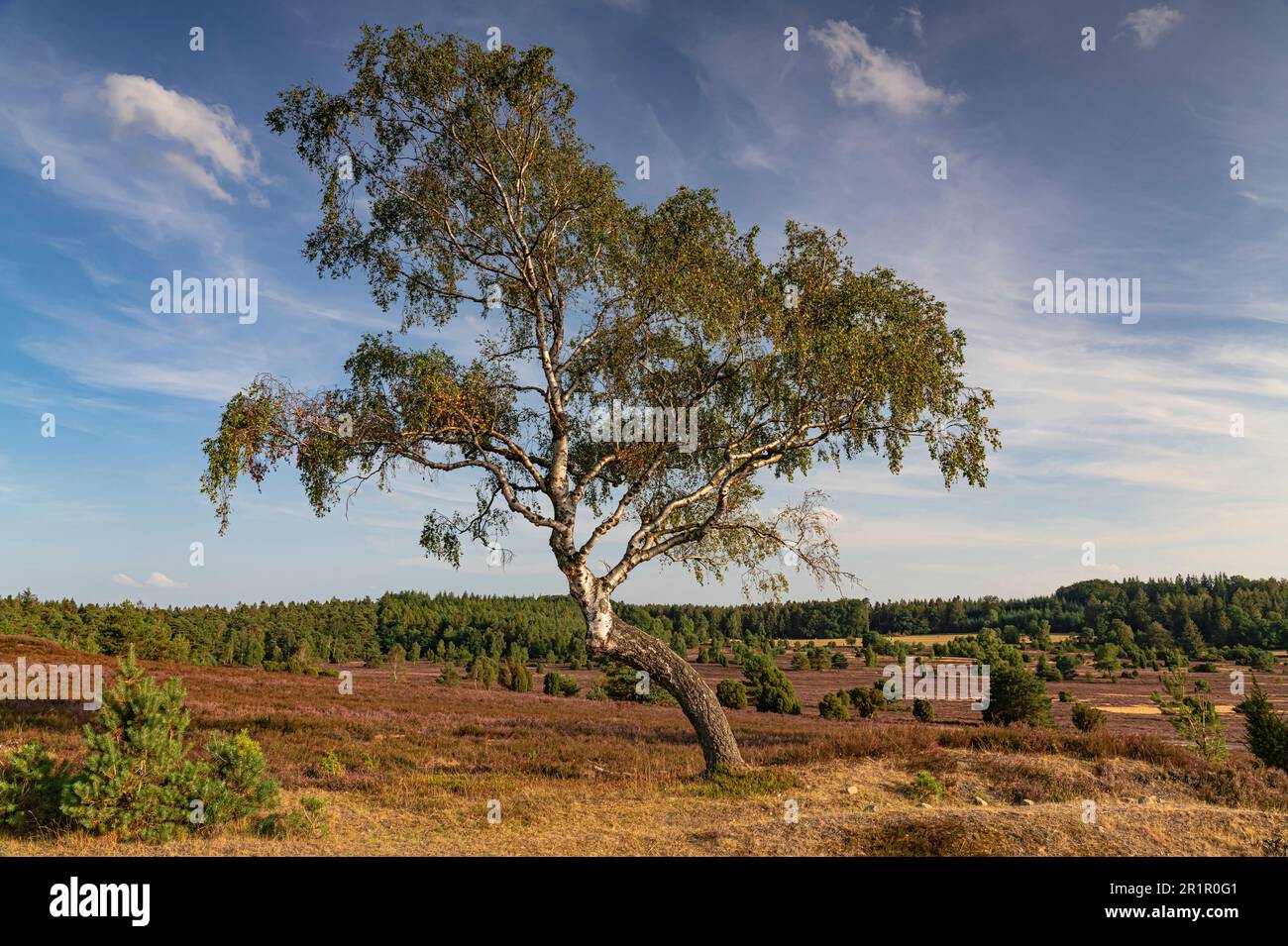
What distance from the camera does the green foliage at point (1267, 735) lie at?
18.9 metres

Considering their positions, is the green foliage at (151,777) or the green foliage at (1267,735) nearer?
the green foliage at (151,777)

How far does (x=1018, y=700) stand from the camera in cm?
3622

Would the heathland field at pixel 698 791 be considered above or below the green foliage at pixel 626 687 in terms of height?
above

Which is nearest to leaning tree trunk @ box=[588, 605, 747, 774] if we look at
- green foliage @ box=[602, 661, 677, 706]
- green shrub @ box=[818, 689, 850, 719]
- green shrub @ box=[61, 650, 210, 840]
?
green shrub @ box=[61, 650, 210, 840]

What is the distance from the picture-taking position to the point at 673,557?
19.2m

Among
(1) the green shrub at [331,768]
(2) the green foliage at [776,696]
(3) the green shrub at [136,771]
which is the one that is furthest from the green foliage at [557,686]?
(3) the green shrub at [136,771]

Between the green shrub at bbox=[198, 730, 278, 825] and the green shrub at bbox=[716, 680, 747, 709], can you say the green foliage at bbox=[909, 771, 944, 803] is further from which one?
the green shrub at bbox=[716, 680, 747, 709]

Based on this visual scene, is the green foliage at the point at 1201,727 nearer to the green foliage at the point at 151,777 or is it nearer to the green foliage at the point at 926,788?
the green foliage at the point at 926,788

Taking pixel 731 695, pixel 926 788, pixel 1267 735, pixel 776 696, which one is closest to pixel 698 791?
pixel 926 788

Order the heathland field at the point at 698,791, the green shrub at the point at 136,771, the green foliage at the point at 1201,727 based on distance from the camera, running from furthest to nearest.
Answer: the green foliage at the point at 1201,727, the heathland field at the point at 698,791, the green shrub at the point at 136,771

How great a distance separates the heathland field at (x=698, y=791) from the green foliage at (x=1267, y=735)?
1088mm
